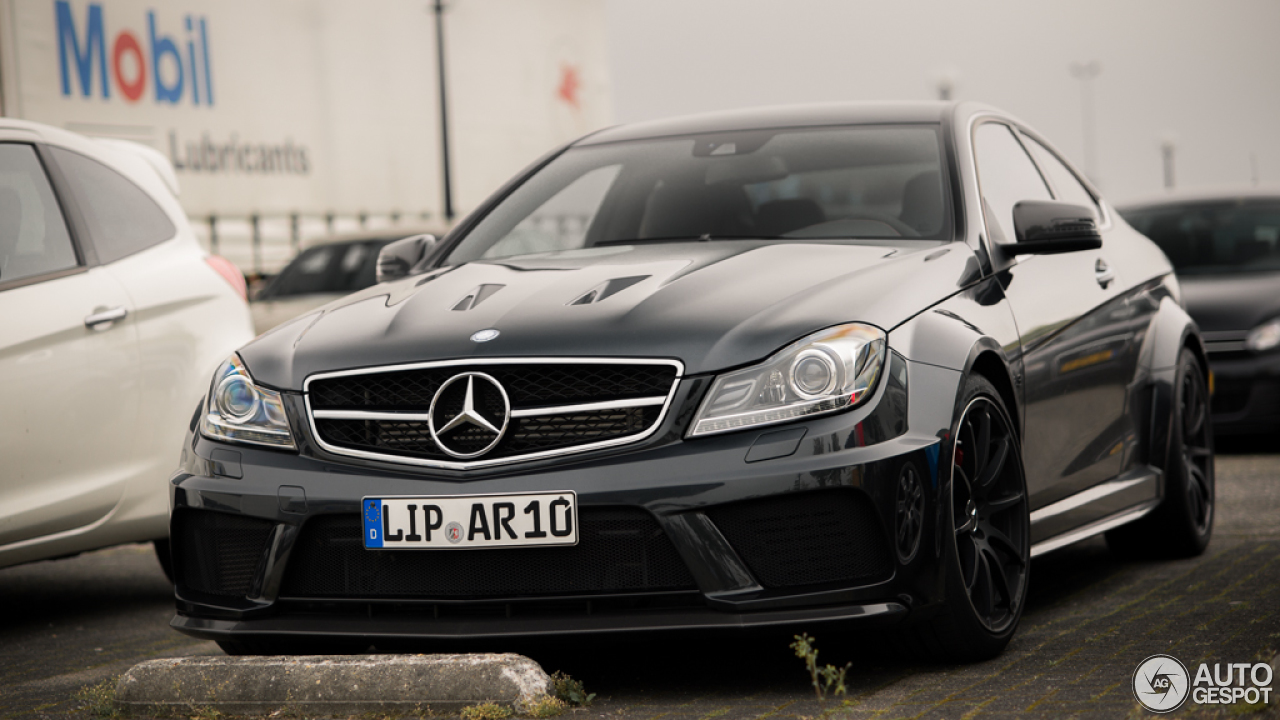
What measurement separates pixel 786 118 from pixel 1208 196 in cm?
662

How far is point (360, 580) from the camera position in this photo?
404cm

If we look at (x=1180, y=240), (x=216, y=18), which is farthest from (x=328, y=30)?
(x=1180, y=240)

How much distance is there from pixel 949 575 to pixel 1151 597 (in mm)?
1662

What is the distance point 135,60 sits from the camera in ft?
45.8

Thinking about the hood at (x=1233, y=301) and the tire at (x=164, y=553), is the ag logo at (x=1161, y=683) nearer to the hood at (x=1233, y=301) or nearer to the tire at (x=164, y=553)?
the tire at (x=164, y=553)

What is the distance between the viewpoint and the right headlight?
10.1 metres

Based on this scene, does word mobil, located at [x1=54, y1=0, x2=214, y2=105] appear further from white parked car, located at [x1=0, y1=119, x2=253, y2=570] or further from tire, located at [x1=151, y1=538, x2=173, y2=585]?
tire, located at [x1=151, y1=538, x2=173, y2=585]

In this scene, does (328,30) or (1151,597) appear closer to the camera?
(1151,597)

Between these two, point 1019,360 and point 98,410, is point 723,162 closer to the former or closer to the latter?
point 1019,360

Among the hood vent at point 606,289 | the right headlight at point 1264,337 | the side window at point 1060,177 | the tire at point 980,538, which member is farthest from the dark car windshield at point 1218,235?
the hood vent at point 606,289

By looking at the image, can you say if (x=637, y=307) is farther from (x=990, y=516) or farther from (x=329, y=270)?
(x=329, y=270)

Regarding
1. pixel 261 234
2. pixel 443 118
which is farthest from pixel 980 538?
pixel 443 118
